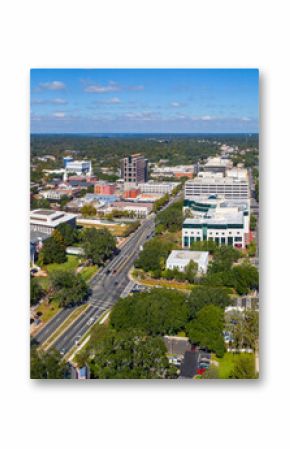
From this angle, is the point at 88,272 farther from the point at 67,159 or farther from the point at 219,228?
the point at 219,228

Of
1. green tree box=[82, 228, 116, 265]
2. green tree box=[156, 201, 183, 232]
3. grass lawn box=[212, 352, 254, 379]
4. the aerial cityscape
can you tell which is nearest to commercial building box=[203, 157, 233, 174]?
the aerial cityscape

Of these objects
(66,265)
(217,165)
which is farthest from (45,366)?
(217,165)

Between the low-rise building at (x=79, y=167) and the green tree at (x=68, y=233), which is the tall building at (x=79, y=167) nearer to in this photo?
the low-rise building at (x=79, y=167)

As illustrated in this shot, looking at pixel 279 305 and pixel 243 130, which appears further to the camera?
pixel 243 130

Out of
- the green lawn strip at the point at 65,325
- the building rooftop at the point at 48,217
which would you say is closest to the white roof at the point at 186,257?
the green lawn strip at the point at 65,325
